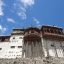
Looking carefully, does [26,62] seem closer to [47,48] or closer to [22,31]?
[47,48]

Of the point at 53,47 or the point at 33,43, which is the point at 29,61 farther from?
the point at 53,47

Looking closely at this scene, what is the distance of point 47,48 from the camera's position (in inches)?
1497

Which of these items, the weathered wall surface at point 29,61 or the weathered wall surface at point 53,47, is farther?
the weathered wall surface at point 53,47

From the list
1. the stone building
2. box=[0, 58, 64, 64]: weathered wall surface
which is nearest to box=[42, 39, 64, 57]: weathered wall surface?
the stone building

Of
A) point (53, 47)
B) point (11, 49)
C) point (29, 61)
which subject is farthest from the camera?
point (53, 47)

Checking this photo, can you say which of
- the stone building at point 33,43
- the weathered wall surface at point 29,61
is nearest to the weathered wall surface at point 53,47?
the stone building at point 33,43

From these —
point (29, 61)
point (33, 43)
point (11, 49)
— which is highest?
A: point (33, 43)

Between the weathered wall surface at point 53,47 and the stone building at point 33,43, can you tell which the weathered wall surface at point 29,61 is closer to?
the stone building at point 33,43

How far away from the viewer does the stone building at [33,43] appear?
121 ft

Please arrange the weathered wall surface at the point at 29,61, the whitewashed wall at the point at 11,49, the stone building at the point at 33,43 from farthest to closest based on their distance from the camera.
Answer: the stone building at the point at 33,43 → the whitewashed wall at the point at 11,49 → the weathered wall surface at the point at 29,61

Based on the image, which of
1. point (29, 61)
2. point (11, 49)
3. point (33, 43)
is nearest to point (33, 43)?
point (33, 43)

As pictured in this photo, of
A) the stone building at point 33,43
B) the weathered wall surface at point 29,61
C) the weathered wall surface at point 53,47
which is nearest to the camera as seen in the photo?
the weathered wall surface at point 29,61

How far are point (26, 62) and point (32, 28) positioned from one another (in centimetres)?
1349

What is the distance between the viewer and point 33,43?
129 ft
